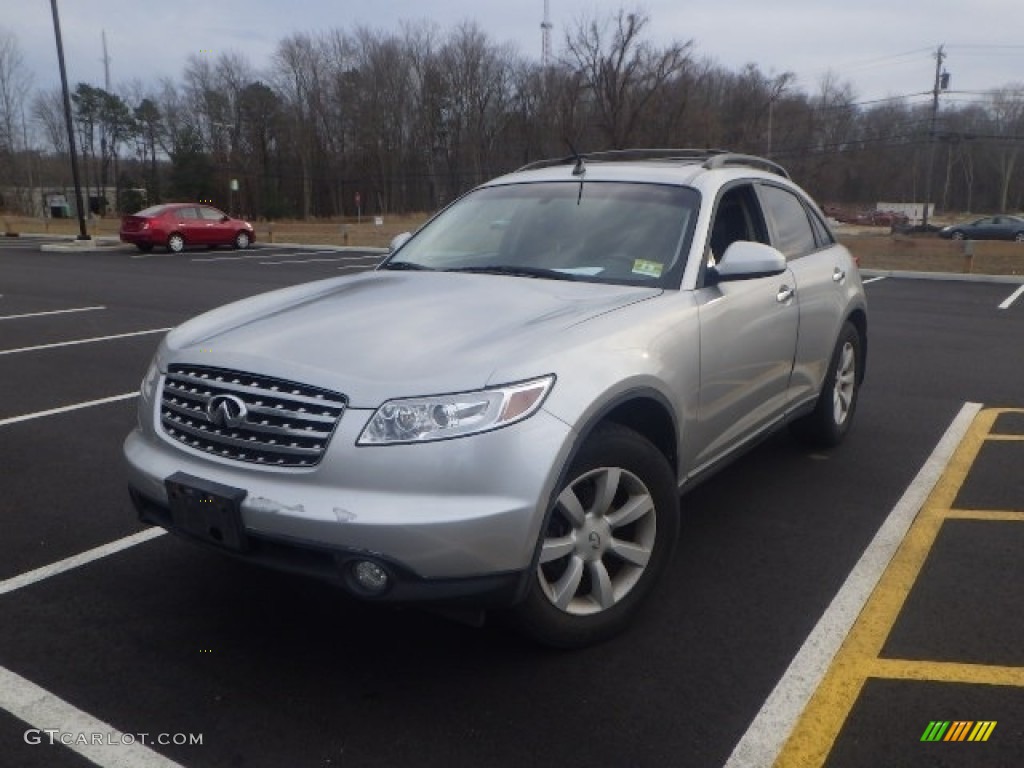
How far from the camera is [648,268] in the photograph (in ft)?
12.0

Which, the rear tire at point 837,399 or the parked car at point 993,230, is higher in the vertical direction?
the rear tire at point 837,399

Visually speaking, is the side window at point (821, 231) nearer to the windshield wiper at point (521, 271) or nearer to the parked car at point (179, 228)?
the windshield wiper at point (521, 271)

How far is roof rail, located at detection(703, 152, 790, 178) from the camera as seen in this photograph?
4.32m

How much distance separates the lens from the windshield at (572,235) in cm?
371

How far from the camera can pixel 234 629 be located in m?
3.14

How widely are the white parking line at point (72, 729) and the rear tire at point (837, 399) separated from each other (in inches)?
158

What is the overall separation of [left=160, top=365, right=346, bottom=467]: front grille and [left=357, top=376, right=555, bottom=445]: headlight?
14cm

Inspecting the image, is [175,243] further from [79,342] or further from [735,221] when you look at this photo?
[735,221]

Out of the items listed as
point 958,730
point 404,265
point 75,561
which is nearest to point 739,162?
point 404,265

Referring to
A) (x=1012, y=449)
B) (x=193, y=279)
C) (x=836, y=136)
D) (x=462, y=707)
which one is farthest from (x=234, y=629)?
(x=836, y=136)

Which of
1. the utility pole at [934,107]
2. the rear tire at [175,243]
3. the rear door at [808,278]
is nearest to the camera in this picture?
the rear door at [808,278]

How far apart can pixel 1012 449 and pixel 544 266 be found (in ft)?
11.7

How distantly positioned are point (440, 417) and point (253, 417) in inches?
25.1

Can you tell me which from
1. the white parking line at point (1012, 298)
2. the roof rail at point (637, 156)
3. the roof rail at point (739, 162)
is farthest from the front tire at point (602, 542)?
the white parking line at point (1012, 298)
